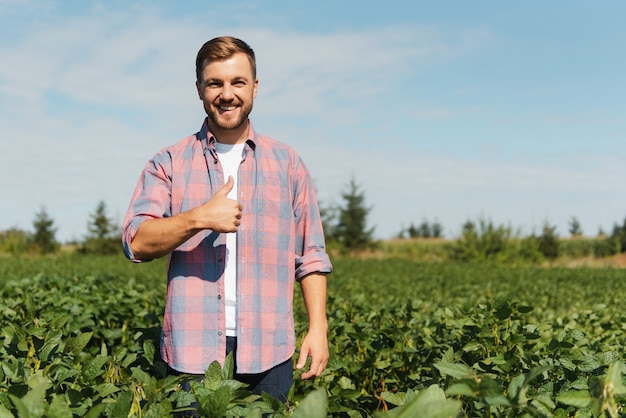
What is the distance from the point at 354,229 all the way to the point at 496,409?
44613 mm

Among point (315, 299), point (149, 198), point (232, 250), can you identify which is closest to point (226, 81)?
point (149, 198)

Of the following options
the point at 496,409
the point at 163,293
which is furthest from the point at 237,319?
the point at 163,293

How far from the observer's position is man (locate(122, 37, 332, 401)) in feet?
9.45

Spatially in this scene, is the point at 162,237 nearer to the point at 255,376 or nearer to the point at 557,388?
the point at 255,376

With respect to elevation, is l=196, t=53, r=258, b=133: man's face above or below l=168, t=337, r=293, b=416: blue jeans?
above

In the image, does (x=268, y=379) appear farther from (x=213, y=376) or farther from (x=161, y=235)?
(x=213, y=376)

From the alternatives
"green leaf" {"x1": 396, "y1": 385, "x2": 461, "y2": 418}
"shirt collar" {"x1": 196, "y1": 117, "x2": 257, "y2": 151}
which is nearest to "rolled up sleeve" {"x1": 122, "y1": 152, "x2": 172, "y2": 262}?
"shirt collar" {"x1": 196, "y1": 117, "x2": 257, "y2": 151}

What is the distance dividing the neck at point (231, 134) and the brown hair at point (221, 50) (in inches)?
9.6

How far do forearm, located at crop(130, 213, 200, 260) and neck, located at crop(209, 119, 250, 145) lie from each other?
565mm

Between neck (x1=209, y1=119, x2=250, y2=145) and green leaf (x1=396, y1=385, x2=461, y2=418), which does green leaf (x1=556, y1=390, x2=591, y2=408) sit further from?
neck (x1=209, y1=119, x2=250, y2=145)

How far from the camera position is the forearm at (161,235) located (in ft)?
8.58

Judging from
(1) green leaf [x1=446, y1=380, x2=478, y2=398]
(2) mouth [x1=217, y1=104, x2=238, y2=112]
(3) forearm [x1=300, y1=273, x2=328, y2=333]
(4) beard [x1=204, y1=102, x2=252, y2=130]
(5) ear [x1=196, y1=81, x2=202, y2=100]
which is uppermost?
(5) ear [x1=196, y1=81, x2=202, y2=100]

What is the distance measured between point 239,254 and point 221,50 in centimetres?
91

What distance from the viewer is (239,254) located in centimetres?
292
